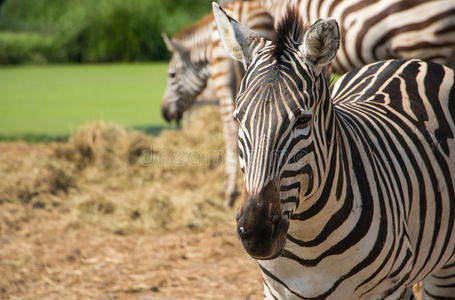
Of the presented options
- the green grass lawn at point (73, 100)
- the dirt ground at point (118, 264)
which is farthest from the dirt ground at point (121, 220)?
the green grass lawn at point (73, 100)

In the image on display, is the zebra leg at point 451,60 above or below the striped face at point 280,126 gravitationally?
above

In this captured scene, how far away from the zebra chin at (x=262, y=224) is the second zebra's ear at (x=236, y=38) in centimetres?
65

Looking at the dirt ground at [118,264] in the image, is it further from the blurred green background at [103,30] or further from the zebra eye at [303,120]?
the blurred green background at [103,30]

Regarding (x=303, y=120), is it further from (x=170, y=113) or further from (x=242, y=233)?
(x=170, y=113)

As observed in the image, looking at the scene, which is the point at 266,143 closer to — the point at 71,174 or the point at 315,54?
the point at 315,54

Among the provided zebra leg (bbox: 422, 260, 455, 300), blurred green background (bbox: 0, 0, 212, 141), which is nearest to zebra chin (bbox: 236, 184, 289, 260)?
zebra leg (bbox: 422, 260, 455, 300)

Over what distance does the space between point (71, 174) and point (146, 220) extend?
2.13 meters

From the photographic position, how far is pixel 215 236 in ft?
19.4

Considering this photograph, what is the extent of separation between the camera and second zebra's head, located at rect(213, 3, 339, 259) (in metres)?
2.15

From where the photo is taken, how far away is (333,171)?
2.49 m

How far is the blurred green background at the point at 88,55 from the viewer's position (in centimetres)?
1717

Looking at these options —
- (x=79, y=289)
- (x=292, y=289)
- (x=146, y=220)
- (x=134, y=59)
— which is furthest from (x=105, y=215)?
(x=134, y=59)

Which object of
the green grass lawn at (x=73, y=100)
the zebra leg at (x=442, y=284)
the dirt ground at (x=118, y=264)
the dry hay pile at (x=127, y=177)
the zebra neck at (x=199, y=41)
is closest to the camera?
the zebra leg at (x=442, y=284)

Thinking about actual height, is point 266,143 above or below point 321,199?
above
